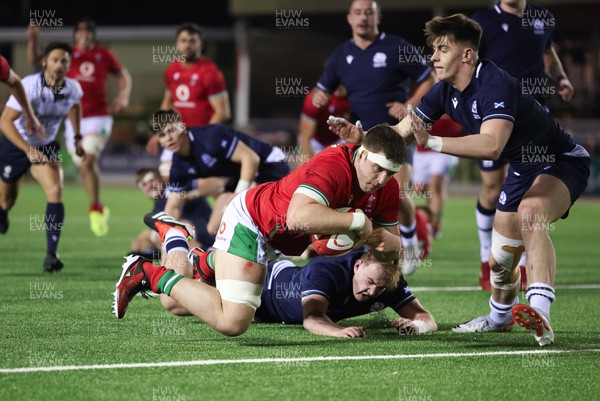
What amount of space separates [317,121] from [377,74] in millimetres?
2581

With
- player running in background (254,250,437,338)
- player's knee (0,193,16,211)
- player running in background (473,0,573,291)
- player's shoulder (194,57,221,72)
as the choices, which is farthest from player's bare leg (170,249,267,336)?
player's shoulder (194,57,221,72)

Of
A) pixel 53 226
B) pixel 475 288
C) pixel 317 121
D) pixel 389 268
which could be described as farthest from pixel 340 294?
pixel 317 121

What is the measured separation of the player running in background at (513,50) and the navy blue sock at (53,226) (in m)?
4.22

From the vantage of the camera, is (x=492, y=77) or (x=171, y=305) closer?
(x=492, y=77)

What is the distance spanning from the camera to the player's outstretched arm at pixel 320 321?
6.56 metres

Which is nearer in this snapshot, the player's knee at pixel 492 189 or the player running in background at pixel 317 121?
the player's knee at pixel 492 189

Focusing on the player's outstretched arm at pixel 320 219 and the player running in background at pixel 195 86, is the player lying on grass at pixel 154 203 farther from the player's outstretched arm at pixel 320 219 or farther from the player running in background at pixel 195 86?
the player's outstretched arm at pixel 320 219

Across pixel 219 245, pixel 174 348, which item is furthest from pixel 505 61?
pixel 174 348

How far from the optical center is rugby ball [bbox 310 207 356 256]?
5715 mm

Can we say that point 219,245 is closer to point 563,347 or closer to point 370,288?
point 370,288

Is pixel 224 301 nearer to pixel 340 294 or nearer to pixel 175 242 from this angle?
pixel 340 294

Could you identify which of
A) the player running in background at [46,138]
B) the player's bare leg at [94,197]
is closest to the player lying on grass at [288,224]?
the player running in background at [46,138]

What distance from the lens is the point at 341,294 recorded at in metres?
6.76

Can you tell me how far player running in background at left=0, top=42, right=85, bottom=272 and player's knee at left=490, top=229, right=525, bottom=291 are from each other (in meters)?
4.99
